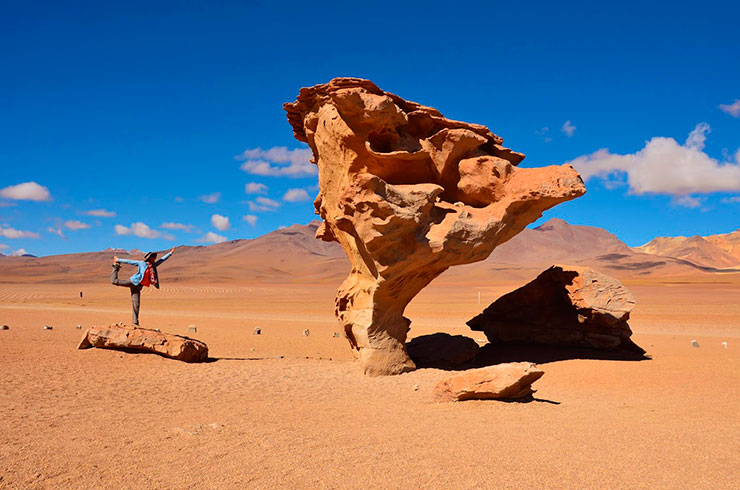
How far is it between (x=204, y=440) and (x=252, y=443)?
0.60 m

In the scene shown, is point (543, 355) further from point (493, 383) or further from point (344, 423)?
point (344, 423)

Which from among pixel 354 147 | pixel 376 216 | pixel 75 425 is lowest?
pixel 75 425

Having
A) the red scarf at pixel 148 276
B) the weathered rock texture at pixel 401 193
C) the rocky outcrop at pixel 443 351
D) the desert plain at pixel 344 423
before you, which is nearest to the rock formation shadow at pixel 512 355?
the rocky outcrop at pixel 443 351

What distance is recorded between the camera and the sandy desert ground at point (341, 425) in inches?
206

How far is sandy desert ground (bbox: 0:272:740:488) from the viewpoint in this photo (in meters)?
5.23

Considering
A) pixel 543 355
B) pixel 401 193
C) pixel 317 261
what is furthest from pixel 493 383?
pixel 317 261

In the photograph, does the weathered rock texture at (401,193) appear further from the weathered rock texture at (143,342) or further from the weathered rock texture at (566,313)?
the weathered rock texture at (143,342)

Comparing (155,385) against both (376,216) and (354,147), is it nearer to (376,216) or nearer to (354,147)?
(376,216)

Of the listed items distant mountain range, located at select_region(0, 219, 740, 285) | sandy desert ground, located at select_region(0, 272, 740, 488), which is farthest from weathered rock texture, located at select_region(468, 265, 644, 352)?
distant mountain range, located at select_region(0, 219, 740, 285)

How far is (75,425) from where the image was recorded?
22.2ft

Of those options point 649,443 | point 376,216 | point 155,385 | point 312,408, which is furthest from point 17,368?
point 649,443

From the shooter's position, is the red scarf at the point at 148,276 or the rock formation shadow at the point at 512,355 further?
the rock formation shadow at the point at 512,355

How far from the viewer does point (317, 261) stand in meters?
143

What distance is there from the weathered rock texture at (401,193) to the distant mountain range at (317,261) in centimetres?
7850
